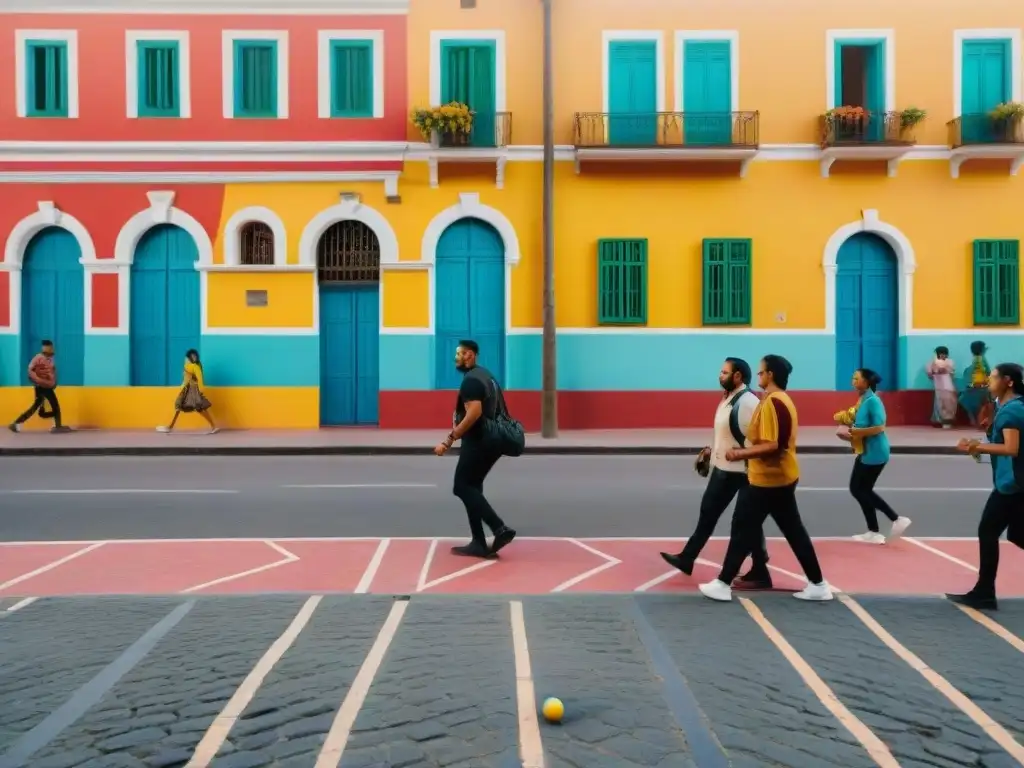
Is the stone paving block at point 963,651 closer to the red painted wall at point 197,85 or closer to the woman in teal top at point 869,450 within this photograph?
the woman in teal top at point 869,450

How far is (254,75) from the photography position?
58.6 feet

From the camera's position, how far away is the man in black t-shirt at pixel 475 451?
22.6 ft

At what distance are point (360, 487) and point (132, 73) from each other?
12185 mm

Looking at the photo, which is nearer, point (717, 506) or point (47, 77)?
point (717, 506)

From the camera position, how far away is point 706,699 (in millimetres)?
3998

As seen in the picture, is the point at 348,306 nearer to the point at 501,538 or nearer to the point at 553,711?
the point at 501,538

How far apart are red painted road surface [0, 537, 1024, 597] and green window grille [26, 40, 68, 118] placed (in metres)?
13.7

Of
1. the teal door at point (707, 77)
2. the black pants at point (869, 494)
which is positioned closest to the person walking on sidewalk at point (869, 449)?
the black pants at point (869, 494)

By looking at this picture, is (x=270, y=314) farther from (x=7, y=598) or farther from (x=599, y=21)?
(x=7, y=598)

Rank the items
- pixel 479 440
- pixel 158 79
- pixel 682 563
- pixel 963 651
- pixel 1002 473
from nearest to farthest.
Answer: pixel 963 651 → pixel 1002 473 → pixel 682 563 → pixel 479 440 → pixel 158 79

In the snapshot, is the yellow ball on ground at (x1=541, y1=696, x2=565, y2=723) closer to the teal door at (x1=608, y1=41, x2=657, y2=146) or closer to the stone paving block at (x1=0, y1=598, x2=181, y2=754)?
the stone paving block at (x1=0, y1=598, x2=181, y2=754)

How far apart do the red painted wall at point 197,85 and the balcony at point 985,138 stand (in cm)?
1174

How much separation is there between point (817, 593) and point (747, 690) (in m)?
1.83

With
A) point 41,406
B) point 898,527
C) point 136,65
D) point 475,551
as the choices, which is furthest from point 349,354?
point 898,527
